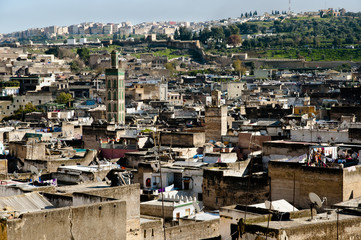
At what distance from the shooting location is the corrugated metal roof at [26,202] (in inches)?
484

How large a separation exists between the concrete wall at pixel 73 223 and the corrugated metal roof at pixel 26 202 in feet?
4.66

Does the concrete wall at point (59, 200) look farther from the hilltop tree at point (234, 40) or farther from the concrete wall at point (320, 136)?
the hilltop tree at point (234, 40)

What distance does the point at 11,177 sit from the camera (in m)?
20.9

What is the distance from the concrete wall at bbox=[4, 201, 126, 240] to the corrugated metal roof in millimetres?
1420

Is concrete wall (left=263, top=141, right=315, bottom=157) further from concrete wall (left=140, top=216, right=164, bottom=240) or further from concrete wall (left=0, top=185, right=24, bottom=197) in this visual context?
concrete wall (left=0, top=185, right=24, bottom=197)

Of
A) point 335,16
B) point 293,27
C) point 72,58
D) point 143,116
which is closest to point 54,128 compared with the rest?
point 143,116

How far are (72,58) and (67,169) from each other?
3894 inches

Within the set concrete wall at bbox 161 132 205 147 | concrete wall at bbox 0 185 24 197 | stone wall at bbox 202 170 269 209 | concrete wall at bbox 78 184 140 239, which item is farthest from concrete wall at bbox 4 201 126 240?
concrete wall at bbox 161 132 205 147

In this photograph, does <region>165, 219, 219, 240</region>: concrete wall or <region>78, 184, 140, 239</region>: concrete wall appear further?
<region>165, 219, 219, 240</region>: concrete wall

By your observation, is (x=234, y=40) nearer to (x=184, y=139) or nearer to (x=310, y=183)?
(x=184, y=139)

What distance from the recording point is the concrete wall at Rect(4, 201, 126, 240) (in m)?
10.2

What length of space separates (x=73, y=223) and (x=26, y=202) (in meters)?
1.95

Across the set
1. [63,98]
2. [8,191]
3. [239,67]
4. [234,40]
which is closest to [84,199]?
[8,191]

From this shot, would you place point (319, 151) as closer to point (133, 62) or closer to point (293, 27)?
point (133, 62)
